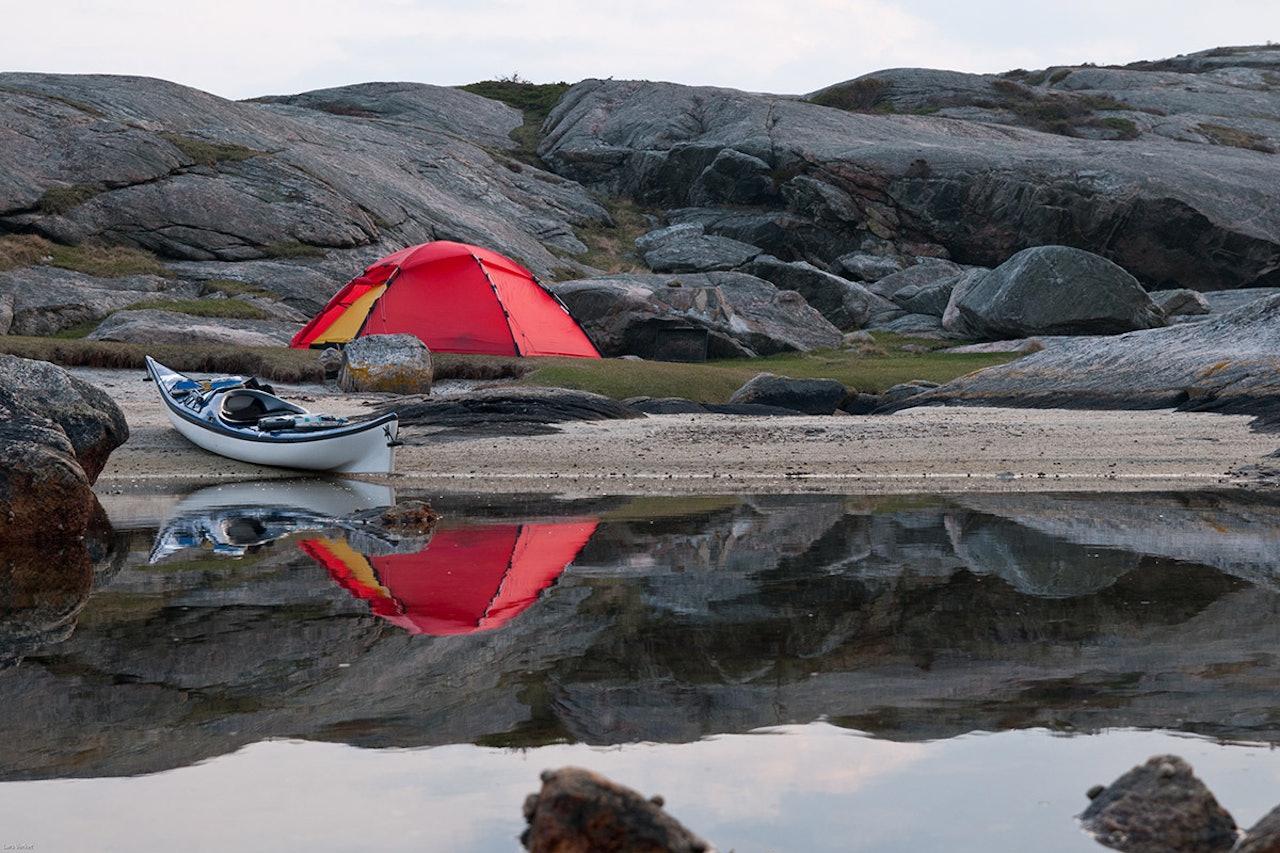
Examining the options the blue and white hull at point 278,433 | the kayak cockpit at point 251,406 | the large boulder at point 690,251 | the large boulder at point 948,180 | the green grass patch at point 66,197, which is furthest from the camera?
the large boulder at point 690,251

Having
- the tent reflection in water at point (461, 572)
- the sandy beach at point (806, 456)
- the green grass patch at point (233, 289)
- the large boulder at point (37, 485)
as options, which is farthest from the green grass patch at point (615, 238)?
the tent reflection in water at point (461, 572)

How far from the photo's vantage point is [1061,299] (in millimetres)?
30125

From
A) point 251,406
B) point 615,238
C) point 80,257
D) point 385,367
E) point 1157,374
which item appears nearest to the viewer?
point 251,406

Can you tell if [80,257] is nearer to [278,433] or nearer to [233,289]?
[233,289]

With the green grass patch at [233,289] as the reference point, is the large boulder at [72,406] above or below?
above

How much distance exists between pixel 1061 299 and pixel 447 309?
14548 millimetres

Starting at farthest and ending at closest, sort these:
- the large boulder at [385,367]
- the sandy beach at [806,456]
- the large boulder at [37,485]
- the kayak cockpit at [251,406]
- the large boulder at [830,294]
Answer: the large boulder at [830,294], the large boulder at [385,367], the kayak cockpit at [251,406], the sandy beach at [806,456], the large boulder at [37,485]

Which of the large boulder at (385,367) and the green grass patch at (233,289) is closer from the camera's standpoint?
the large boulder at (385,367)

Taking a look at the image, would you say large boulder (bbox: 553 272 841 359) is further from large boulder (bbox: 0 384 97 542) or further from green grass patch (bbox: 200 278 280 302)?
large boulder (bbox: 0 384 97 542)

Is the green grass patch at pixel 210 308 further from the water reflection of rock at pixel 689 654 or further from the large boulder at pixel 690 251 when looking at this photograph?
the water reflection of rock at pixel 689 654

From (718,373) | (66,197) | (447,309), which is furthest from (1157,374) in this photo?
(66,197)

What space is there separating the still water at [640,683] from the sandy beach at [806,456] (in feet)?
14.0

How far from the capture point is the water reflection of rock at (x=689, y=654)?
5375 mm

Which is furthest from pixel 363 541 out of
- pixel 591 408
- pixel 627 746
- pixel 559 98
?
pixel 559 98
